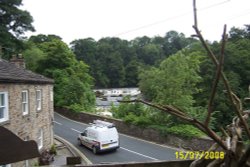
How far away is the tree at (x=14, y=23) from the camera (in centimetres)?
3941

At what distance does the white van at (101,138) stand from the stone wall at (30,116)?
2670mm

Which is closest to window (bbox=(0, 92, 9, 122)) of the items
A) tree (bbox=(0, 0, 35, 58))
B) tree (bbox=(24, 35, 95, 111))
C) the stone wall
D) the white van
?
the stone wall

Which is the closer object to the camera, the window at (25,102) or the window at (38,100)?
the window at (25,102)

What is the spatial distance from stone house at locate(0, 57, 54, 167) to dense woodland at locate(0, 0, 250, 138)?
7.02m

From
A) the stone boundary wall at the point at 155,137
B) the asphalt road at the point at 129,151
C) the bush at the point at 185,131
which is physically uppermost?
the bush at the point at 185,131

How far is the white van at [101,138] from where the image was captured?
2045cm

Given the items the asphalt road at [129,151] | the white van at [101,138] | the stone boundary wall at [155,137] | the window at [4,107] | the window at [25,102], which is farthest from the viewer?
the stone boundary wall at [155,137]

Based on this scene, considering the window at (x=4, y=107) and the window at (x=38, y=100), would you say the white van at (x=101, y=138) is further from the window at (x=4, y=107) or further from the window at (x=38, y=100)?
the window at (x=4, y=107)

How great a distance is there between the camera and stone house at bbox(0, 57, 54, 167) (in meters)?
12.8

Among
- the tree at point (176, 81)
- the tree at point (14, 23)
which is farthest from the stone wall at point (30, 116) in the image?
the tree at point (14, 23)

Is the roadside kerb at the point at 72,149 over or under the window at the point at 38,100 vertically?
under

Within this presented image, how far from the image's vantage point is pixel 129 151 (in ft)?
67.6

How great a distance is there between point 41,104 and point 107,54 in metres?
62.7

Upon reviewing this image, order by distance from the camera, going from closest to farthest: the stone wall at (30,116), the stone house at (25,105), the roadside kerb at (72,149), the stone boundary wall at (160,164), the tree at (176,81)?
the stone boundary wall at (160,164), the stone house at (25,105), the stone wall at (30,116), the roadside kerb at (72,149), the tree at (176,81)
